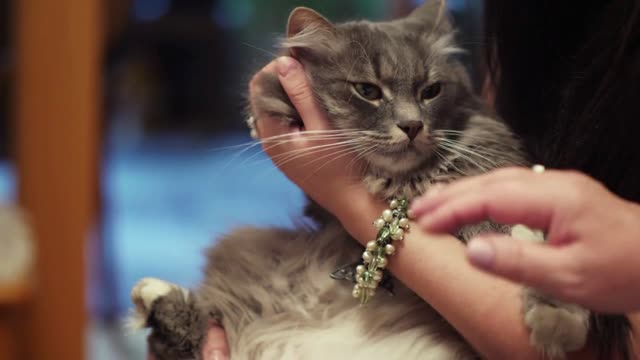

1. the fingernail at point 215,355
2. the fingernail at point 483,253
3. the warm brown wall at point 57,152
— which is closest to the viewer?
the fingernail at point 483,253

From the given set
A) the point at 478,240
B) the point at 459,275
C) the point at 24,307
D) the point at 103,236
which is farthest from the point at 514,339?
the point at 103,236

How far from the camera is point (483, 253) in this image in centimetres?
64

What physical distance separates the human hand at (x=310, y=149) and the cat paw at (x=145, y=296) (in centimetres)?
26

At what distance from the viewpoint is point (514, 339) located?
98 cm

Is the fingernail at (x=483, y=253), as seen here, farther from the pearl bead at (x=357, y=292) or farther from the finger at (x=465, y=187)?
the pearl bead at (x=357, y=292)

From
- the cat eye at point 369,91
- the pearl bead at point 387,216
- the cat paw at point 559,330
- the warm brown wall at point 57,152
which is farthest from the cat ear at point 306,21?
the warm brown wall at point 57,152

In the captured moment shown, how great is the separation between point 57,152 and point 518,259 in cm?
208

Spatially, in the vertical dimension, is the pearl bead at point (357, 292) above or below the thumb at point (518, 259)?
below

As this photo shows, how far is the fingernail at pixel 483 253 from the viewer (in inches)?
25.4

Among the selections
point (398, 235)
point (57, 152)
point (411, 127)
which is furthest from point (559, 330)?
point (57, 152)

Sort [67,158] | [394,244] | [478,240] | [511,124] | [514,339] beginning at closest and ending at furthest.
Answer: [478,240]
[514,339]
[394,244]
[511,124]
[67,158]

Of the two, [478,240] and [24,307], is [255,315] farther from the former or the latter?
[24,307]

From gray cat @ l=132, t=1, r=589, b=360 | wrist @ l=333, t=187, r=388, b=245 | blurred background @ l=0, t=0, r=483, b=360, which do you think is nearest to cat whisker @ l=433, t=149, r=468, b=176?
gray cat @ l=132, t=1, r=589, b=360

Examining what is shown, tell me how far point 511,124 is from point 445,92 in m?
0.21
